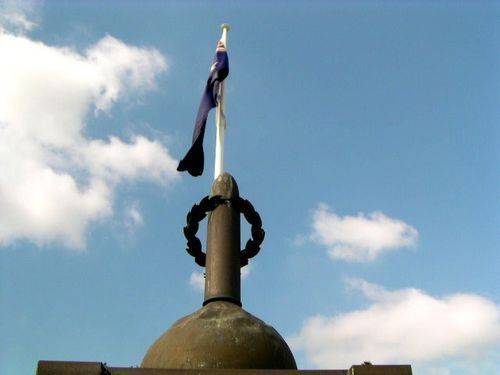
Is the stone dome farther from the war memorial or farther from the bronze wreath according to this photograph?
the bronze wreath

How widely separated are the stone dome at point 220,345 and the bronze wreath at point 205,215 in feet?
6.75

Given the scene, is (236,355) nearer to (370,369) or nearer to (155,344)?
(155,344)

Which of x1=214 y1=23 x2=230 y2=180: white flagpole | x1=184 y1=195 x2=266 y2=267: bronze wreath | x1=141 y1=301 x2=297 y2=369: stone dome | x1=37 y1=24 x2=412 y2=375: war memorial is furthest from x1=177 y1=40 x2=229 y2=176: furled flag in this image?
x1=141 y1=301 x2=297 y2=369: stone dome

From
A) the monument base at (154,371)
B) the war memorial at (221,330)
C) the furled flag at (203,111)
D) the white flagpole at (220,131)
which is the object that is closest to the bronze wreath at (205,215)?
the war memorial at (221,330)

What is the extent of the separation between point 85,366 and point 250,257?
13.6ft

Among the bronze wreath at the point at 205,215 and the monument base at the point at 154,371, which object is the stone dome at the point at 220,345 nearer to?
the monument base at the point at 154,371

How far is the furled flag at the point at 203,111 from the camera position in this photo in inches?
446

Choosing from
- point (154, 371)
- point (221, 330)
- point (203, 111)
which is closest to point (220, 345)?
point (221, 330)

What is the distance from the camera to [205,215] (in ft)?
31.8

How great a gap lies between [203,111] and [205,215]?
264cm

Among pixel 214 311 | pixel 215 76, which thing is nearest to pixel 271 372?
pixel 214 311

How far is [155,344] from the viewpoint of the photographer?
751 cm

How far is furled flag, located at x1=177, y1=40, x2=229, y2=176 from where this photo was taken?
37.2 feet

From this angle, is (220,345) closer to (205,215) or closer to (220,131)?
(205,215)
